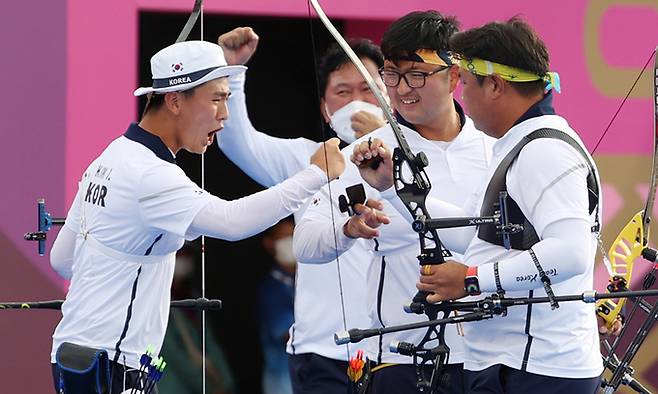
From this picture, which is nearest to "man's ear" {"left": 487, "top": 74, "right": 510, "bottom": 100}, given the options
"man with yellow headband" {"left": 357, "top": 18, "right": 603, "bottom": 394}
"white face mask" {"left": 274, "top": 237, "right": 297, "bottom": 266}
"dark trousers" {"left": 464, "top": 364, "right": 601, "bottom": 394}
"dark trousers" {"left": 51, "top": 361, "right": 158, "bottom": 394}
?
"man with yellow headband" {"left": 357, "top": 18, "right": 603, "bottom": 394}

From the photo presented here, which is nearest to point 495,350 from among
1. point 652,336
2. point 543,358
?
point 543,358

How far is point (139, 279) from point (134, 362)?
0.77 feet

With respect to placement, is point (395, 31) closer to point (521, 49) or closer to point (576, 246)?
point (521, 49)

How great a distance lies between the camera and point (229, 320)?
18.9 feet

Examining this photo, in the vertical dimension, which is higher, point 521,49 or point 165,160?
point 521,49

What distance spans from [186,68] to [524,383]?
1.38 metres

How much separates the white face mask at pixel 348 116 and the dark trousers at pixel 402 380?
0.99 m

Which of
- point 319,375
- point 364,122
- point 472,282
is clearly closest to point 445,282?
point 472,282

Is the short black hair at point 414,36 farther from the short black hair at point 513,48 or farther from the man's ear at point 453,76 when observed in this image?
A: the short black hair at point 513,48

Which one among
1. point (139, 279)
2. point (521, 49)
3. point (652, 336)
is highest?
point (521, 49)

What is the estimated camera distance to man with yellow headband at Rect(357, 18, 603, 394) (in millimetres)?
3082

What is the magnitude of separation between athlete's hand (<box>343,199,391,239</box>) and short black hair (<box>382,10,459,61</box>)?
510mm

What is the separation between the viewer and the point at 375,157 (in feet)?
11.6

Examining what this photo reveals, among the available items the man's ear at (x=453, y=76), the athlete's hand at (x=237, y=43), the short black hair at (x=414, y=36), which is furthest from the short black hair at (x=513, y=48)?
the athlete's hand at (x=237, y=43)
